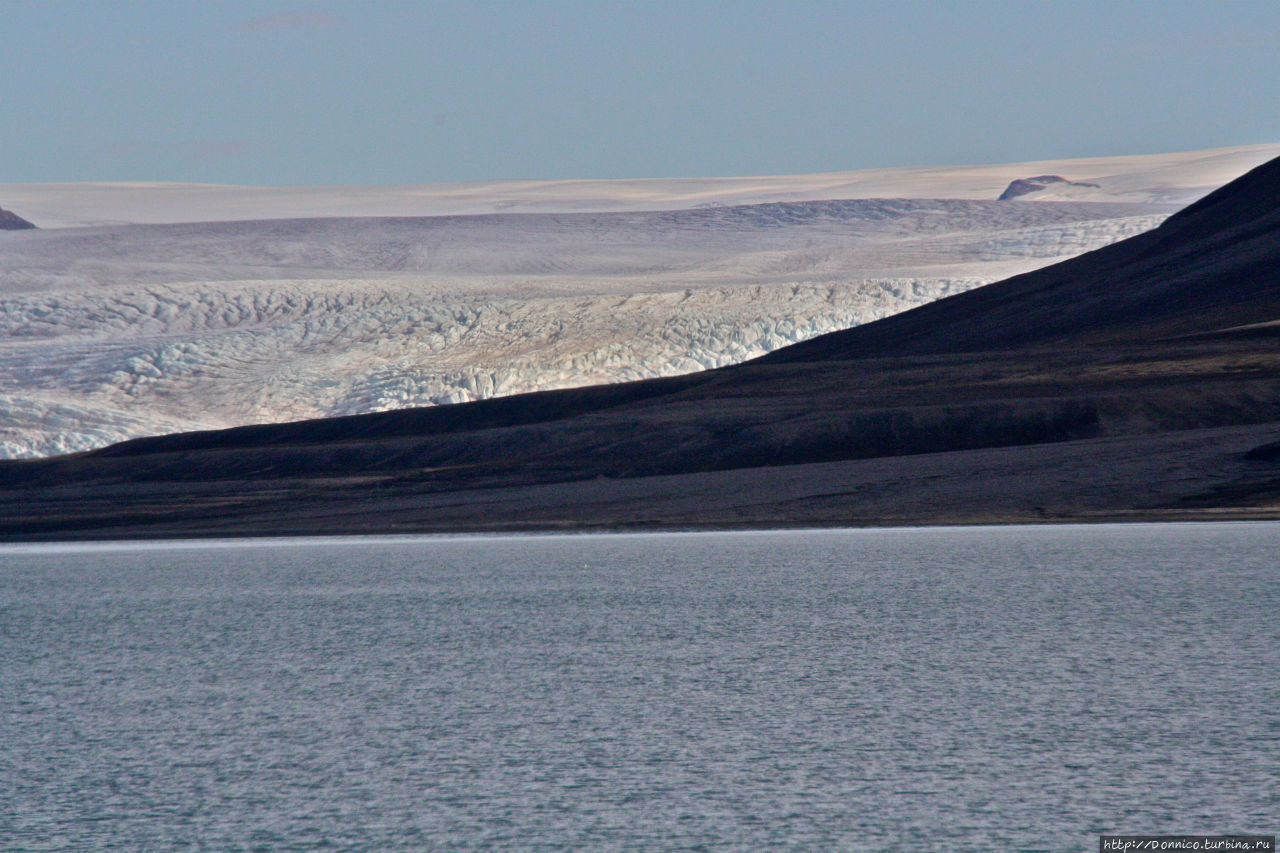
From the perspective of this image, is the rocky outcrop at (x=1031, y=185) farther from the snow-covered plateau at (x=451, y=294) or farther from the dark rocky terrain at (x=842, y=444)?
the dark rocky terrain at (x=842, y=444)

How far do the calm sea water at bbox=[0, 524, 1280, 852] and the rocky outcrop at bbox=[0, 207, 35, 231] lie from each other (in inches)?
5311

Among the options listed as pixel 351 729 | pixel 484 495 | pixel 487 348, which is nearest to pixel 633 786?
pixel 351 729

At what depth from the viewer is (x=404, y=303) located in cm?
8738

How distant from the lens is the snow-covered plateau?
76125mm

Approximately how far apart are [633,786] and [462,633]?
741cm

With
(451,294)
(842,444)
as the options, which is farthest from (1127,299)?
(451,294)

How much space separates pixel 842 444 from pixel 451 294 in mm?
46526

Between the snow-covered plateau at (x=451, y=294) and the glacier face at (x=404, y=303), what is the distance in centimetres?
17

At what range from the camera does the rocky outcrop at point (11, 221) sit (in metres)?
144

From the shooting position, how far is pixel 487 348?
263 feet

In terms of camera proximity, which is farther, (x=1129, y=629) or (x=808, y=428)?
(x=808, y=428)

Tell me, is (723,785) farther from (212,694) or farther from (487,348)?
(487,348)

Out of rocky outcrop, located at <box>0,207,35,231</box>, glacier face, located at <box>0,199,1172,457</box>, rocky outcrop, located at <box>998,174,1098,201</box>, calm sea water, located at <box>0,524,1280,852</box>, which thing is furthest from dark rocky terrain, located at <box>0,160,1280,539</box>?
rocky outcrop, located at <box>0,207,35,231</box>

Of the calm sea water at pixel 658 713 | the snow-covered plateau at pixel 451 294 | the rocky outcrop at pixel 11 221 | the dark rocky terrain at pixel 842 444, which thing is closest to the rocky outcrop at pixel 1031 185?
the snow-covered plateau at pixel 451 294
